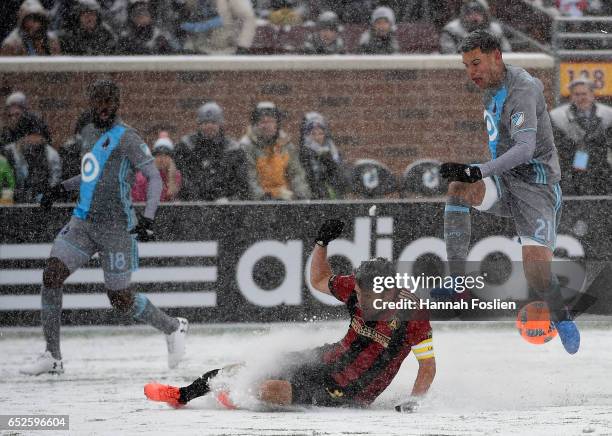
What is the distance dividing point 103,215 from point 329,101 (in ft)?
20.0

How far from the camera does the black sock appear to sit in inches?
272

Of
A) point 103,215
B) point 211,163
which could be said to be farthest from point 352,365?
point 211,163

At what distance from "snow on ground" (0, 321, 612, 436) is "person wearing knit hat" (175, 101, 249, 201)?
144 centimetres

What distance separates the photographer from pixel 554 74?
578 inches

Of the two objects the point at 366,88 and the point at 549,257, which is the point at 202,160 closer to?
the point at 366,88

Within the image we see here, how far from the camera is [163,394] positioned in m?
6.99

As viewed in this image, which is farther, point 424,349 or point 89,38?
point 89,38

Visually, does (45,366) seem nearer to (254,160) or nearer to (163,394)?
(163,394)

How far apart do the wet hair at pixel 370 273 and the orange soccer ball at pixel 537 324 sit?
1545 millimetres

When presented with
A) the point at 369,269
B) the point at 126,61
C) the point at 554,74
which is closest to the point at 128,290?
the point at 369,269

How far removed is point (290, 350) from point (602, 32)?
865cm

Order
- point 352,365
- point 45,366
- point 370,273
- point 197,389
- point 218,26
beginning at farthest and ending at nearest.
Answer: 1. point 218,26
2. point 45,366
3. point 197,389
4. point 352,365
5. point 370,273

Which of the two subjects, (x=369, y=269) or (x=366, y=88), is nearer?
(x=369, y=269)

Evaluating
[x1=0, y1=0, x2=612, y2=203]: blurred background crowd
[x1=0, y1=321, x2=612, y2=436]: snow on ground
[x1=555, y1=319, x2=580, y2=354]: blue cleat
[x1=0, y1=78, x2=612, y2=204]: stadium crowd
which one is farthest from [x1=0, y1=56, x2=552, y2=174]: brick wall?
[x1=555, y1=319, x2=580, y2=354]: blue cleat
